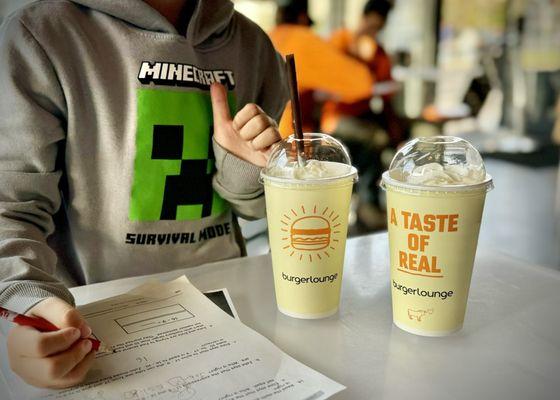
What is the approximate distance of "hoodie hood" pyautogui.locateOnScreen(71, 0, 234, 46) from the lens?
1.04 m

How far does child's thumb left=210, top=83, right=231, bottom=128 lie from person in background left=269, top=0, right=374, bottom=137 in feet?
7.40

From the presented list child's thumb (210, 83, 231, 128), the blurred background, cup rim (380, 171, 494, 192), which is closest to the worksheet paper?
cup rim (380, 171, 494, 192)

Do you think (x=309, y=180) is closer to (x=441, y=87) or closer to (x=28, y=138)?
(x=28, y=138)

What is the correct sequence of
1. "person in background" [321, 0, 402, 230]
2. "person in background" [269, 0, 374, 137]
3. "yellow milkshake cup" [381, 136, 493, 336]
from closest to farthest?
1. "yellow milkshake cup" [381, 136, 493, 336]
2. "person in background" [269, 0, 374, 137]
3. "person in background" [321, 0, 402, 230]

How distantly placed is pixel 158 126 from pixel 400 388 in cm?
69

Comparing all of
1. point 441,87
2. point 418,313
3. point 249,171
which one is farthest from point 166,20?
point 441,87

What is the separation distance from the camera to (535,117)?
20.4ft

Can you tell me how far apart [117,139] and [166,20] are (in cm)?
26

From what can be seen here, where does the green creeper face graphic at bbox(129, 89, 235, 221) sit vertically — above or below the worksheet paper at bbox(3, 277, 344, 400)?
above

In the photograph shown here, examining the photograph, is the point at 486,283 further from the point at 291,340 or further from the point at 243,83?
the point at 243,83

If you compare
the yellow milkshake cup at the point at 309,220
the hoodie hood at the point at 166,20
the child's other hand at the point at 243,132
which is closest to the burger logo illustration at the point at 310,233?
the yellow milkshake cup at the point at 309,220

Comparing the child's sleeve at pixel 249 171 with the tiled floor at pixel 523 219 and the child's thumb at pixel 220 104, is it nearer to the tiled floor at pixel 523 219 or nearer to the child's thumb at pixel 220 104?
the child's thumb at pixel 220 104

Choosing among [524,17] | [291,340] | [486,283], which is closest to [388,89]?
[524,17]

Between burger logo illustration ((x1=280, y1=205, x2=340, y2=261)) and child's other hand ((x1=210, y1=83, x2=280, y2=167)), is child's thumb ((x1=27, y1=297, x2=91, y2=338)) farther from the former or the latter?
child's other hand ((x1=210, y1=83, x2=280, y2=167))
